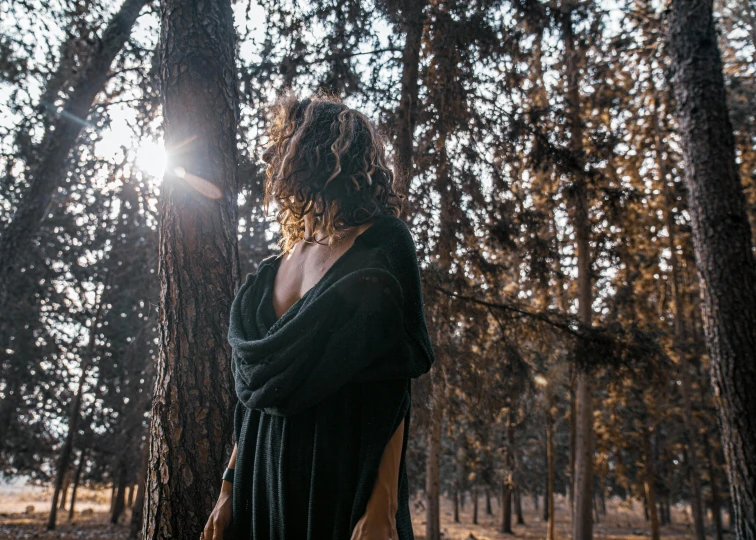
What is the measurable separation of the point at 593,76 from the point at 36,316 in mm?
14409

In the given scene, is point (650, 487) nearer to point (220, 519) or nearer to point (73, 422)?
point (220, 519)

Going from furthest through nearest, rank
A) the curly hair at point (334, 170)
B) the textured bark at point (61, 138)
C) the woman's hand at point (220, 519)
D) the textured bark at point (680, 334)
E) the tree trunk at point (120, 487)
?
the tree trunk at point (120, 487)
the textured bark at point (680, 334)
the textured bark at point (61, 138)
the woman's hand at point (220, 519)
the curly hair at point (334, 170)

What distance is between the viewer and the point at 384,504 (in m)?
1.27

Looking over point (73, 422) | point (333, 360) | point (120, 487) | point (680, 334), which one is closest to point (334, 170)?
point (333, 360)

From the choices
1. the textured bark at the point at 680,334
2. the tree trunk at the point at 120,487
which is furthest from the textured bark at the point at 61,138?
the tree trunk at the point at 120,487

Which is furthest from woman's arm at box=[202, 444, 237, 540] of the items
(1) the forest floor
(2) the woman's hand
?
(1) the forest floor

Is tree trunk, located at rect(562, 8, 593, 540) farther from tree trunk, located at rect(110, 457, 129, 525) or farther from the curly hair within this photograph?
tree trunk, located at rect(110, 457, 129, 525)

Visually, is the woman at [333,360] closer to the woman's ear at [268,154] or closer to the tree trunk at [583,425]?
the woman's ear at [268,154]

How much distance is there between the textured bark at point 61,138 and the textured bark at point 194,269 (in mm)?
3250

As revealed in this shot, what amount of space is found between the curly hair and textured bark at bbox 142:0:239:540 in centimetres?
118

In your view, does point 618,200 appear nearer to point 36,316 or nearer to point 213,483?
point 213,483

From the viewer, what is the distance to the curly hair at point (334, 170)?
4.98ft

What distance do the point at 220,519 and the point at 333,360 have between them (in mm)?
781

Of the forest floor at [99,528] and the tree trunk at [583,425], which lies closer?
the tree trunk at [583,425]
